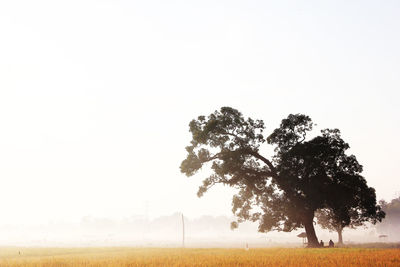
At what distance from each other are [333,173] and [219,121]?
13.6 metres

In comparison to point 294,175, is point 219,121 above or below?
above

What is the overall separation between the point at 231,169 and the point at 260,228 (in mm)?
7825

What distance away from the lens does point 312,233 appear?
35.2m

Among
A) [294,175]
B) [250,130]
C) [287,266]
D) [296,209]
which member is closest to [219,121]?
[250,130]

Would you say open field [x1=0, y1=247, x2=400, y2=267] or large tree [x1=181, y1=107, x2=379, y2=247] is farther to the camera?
large tree [x1=181, y1=107, x2=379, y2=247]

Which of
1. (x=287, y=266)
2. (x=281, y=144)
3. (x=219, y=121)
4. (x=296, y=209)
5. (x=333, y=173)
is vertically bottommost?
(x=287, y=266)

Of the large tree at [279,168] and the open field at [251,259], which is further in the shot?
the large tree at [279,168]

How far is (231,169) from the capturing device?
35469 millimetres

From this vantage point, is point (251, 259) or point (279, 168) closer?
point (251, 259)

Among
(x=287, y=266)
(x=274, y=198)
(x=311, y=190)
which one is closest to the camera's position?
(x=287, y=266)

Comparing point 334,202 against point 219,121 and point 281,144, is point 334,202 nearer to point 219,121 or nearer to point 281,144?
point 281,144

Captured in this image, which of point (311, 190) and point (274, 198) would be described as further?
point (274, 198)

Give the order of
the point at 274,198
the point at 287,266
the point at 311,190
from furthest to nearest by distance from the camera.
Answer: the point at 274,198
the point at 311,190
the point at 287,266

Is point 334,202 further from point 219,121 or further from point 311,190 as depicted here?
point 219,121
